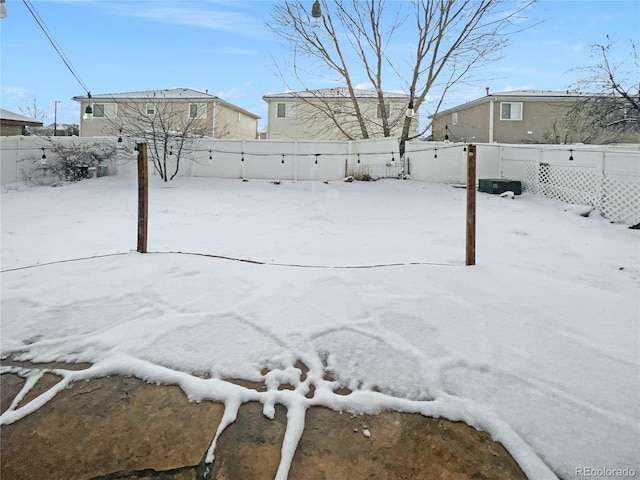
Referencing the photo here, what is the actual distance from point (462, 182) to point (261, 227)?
282 inches

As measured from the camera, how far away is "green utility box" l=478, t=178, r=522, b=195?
974 cm

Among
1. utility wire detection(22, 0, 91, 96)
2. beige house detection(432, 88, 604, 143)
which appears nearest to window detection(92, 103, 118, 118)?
utility wire detection(22, 0, 91, 96)

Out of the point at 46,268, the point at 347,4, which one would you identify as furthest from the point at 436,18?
the point at 46,268

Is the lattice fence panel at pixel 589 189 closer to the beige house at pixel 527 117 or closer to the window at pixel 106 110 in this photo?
the beige house at pixel 527 117

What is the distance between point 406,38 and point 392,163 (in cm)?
Result: 464

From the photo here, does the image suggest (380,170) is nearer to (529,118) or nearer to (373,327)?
(529,118)

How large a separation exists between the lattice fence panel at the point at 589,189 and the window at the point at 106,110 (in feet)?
62.6

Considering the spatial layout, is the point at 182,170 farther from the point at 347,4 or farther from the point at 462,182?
the point at 462,182

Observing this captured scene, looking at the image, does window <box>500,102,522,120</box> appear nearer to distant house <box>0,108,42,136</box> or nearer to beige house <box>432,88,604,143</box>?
beige house <box>432,88,604,143</box>

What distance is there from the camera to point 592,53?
455 inches

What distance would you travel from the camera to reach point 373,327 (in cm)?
257

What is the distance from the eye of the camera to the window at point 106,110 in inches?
782

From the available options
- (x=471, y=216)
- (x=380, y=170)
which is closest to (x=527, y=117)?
(x=380, y=170)

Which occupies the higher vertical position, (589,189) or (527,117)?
(527,117)
